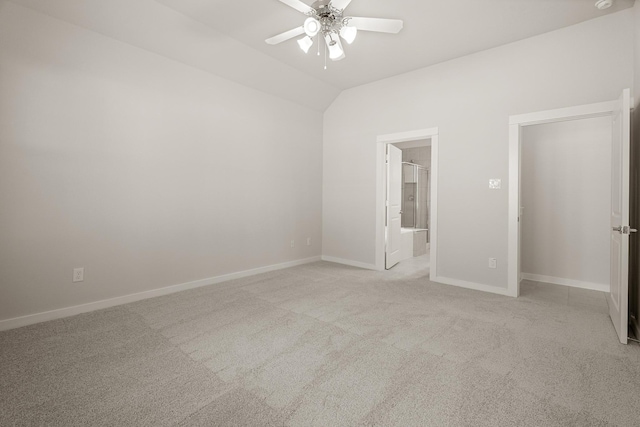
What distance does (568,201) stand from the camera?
3.87m

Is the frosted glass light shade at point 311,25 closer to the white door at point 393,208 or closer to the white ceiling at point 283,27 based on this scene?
the white ceiling at point 283,27

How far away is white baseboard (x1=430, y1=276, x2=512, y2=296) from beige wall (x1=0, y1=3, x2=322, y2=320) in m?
2.58

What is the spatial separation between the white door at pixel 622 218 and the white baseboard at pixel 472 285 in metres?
1.01

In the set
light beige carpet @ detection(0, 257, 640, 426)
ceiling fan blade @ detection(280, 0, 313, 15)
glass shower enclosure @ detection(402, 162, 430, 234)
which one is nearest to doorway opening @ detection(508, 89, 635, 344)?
light beige carpet @ detection(0, 257, 640, 426)

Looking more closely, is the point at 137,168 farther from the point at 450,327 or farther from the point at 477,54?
the point at 477,54

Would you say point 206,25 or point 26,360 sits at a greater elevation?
point 206,25

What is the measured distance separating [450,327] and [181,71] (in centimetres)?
401

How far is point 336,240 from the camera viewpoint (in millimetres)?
5211

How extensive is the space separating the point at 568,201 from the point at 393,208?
233 cm

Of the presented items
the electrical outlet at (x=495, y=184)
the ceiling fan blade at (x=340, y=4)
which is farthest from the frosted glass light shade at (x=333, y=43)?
the electrical outlet at (x=495, y=184)

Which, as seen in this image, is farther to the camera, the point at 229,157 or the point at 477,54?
the point at 229,157

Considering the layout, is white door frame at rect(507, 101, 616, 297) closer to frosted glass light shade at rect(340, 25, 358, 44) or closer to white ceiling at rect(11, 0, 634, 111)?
white ceiling at rect(11, 0, 634, 111)

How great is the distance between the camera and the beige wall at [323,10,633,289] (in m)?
2.94

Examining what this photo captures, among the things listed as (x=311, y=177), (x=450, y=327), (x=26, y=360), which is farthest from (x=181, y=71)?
(x=450, y=327)
